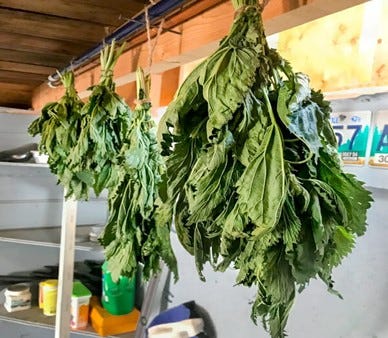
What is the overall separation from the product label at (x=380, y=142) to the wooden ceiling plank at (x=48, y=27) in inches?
44.3

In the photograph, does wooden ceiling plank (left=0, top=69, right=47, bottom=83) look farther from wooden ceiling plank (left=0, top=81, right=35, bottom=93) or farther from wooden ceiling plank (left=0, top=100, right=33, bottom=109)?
wooden ceiling plank (left=0, top=100, right=33, bottom=109)

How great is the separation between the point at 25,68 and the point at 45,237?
849mm

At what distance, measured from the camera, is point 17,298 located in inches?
82.3

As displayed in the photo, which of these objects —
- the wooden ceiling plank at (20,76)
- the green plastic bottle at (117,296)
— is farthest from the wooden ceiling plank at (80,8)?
the green plastic bottle at (117,296)

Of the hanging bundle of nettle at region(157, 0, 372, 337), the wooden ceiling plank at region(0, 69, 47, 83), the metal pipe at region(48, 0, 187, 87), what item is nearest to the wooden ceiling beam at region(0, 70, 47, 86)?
the wooden ceiling plank at region(0, 69, 47, 83)

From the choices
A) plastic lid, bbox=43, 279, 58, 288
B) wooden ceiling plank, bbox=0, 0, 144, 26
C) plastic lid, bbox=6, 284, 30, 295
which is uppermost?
wooden ceiling plank, bbox=0, 0, 144, 26

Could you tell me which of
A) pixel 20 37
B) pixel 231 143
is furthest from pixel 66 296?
pixel 231 143

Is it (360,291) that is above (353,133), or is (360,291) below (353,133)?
below

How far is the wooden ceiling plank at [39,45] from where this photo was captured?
1.70m

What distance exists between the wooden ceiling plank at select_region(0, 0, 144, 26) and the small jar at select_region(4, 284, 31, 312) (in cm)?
136

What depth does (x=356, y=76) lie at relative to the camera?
1.05m

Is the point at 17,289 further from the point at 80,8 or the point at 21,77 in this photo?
the point at 80,8

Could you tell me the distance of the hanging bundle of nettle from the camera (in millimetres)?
506

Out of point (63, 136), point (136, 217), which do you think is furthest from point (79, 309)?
point (136, 217)
